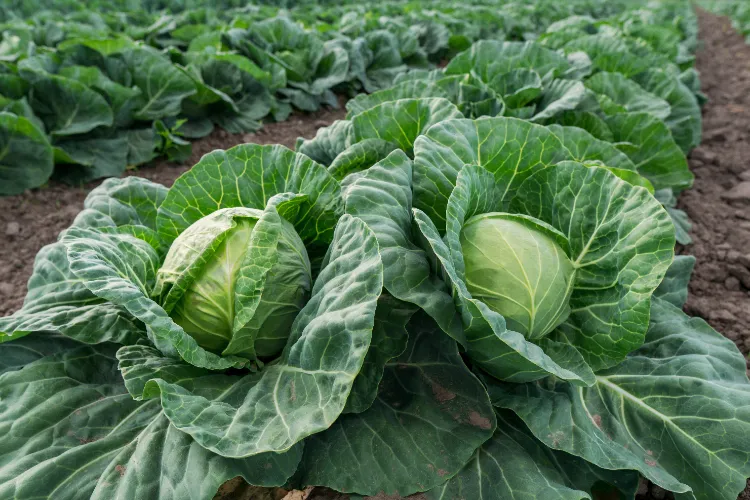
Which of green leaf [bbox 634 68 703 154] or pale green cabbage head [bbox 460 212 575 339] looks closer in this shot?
pale green cabbage head [bbox 460 212 575 339]

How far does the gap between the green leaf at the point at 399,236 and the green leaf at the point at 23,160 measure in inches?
153

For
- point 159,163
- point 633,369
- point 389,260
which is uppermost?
point 389,260

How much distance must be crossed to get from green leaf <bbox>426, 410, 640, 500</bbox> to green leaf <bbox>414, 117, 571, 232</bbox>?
896 mm

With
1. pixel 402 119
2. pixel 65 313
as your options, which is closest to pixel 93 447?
pixel 65 313

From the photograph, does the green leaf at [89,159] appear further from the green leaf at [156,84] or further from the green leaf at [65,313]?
→ the green leaf at [65,313]

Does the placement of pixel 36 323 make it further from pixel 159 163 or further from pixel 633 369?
pixel 159 163

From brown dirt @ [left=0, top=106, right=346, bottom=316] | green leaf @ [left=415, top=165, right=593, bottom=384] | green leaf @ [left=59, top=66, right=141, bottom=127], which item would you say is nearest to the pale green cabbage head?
green leaf @ [left=415, top=165, right=593, bottom=384]

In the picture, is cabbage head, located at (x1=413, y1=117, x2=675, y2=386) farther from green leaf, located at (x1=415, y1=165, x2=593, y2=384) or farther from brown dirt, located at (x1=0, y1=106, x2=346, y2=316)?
brown dirt, located at (x1=0, y1=106, x2=346, y2=316)

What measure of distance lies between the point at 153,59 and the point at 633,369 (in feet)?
18.7

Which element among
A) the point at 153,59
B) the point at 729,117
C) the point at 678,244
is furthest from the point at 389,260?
the point at 729,117

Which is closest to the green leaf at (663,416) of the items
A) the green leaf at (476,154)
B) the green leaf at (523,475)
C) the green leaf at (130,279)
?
the green leaf at (523,475)

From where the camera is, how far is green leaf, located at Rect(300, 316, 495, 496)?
190 cm

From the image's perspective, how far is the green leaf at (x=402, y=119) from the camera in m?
2.71

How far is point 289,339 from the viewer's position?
2.08 meters
